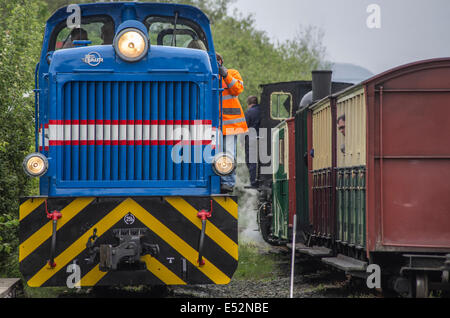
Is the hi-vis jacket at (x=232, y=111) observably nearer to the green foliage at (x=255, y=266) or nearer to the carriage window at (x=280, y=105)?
the green foliage at (x=255, y=266)

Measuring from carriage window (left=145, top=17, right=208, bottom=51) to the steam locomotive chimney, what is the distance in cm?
538

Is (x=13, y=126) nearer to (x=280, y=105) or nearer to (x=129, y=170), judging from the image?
(x=129, y=170)

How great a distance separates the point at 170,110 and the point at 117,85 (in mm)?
533

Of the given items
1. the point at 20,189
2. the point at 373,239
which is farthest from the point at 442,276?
the point at 20,189

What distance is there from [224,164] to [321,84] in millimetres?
6518

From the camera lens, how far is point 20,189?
1012 centimetres

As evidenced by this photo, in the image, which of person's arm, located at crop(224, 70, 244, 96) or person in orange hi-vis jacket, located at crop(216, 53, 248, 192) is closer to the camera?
person's arm, located at crop(224, 70, 244, 96)

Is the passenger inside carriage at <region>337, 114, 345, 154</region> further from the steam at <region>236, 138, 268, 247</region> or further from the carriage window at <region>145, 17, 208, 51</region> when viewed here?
the steam at <region>236, 138, 268, 247</region>

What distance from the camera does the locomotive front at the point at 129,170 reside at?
23.4 ft

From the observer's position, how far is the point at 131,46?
736 cm

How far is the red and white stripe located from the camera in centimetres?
741

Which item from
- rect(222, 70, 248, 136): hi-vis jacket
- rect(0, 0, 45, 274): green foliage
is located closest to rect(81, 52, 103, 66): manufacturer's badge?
rect(222, 70, 248, 136): hi-vis jacket

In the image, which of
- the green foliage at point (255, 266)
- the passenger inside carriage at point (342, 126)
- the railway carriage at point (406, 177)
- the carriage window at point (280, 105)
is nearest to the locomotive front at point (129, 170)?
the railway carriage at point (406, 177)

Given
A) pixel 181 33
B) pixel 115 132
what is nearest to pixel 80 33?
pixel 181 33
